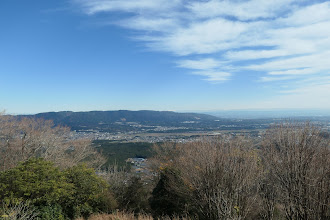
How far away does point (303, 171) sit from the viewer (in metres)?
7.40

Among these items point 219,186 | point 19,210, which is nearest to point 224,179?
point 219,186

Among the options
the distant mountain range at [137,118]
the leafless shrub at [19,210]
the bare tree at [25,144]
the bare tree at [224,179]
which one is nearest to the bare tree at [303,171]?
the bare tree at [224,179]

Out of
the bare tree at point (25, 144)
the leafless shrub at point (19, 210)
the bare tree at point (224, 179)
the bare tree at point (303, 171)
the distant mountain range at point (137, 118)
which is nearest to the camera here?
the bare tree at point (303, 171)

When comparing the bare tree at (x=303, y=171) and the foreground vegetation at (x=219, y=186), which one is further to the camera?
the foreground vegetation at (x=219, y=186)

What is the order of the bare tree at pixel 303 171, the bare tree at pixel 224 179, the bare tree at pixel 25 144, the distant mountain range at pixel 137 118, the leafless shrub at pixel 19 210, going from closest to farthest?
the bare tree at pixel 303 171, the leafless shrub at pixel 19 210, the bare tree at pixel 224 179, the bare tree at pixel 25 144, the distant mountain range at pixel 137 118

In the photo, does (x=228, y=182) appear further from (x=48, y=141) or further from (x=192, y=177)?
(x=48, y=141)

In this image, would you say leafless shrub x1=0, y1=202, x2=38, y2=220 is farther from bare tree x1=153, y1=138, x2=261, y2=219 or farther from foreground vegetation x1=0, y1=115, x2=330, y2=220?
bare tree x1=153, y1=138, x2=261, y2=219

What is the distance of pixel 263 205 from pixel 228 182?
253cm

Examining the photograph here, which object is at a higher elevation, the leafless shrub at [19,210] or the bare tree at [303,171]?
the bare tree at [303,171]

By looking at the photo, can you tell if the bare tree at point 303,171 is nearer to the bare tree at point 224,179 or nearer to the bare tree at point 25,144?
the bare tree at point 224,179

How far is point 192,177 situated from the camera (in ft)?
32.9

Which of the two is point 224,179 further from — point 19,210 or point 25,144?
point 25,144

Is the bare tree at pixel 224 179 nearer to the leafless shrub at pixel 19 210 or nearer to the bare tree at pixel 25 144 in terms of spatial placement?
the leafless shrub at pixel 19 210

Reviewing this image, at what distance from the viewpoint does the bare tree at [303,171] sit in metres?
6.77
